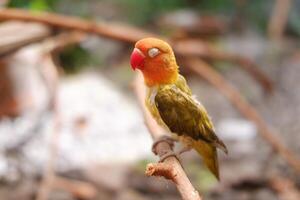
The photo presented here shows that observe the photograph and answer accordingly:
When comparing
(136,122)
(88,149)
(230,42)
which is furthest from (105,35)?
(230,42)

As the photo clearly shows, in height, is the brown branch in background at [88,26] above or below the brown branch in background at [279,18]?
below

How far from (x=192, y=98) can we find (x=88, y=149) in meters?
1.87

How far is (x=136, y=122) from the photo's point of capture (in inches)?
124

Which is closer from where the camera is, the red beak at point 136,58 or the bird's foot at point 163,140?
the red beak at point 136,58

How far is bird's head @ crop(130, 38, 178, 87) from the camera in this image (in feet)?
2.72

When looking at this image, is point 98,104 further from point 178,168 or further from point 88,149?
point 178,168

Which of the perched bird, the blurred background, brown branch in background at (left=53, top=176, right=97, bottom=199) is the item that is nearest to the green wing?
the perched bird

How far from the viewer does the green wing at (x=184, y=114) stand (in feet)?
3.36

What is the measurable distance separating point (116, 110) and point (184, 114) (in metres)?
2.19

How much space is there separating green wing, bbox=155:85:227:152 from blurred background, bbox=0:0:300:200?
0.97 meters

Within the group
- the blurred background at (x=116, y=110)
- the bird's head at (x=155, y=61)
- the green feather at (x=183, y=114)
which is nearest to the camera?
the bird's head at (x=155, y=61)

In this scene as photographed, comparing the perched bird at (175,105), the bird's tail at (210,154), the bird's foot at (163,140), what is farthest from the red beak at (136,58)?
the bird's foot at (163,140)

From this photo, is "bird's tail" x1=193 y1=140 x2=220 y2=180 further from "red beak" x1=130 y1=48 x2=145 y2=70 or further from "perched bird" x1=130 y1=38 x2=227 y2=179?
"red beak" x1=130 y1=48 x2=145 y2=70

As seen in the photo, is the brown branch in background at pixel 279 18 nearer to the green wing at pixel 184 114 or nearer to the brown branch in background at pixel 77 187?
the brown branch in background at pixel 77 187
